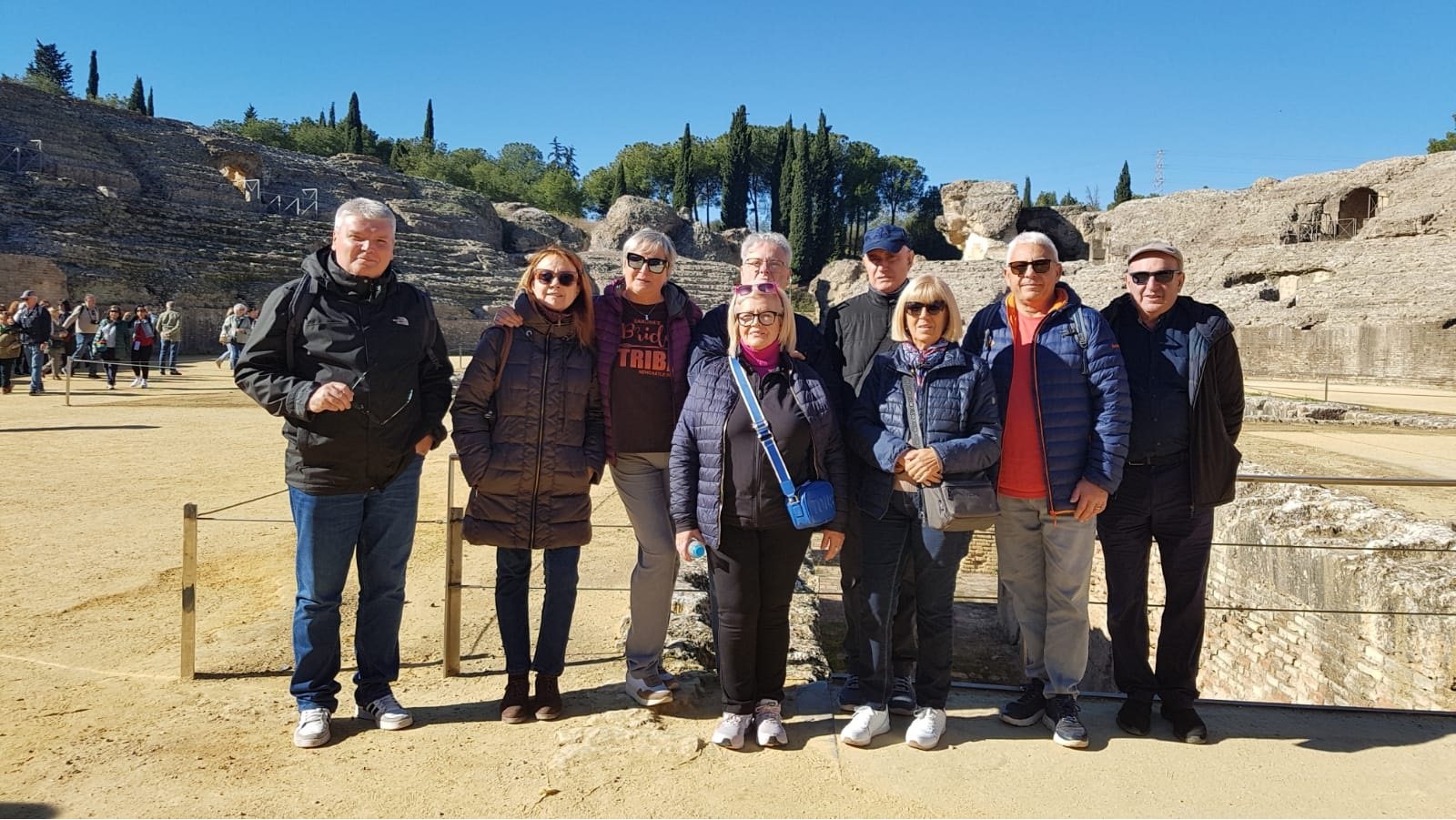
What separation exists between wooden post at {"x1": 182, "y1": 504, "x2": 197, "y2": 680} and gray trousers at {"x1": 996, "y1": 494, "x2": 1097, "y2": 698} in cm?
337

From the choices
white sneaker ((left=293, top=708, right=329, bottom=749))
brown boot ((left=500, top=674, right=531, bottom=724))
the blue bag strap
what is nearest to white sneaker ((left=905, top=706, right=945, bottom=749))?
the blue bag strap

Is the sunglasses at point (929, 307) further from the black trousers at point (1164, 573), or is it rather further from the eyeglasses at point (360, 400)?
the eyeglasses at point (360, 400)

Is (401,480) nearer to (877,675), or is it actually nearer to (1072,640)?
(877,675)

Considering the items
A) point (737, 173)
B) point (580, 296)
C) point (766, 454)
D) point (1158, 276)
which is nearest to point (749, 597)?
point (766, 454)

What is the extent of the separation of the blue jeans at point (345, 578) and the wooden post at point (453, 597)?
443 millimetres

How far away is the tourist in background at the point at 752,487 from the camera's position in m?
2.95

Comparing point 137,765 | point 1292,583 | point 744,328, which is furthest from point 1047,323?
point 1292,583

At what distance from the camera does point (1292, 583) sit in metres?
6.16

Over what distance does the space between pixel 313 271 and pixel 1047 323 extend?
9.00 ft

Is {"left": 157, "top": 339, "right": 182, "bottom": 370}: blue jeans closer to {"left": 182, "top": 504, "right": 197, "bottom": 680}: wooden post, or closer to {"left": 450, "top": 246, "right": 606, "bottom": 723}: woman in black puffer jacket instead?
{"left": 182, "top": 504, "right": 197, "bottom": 680}: wooden post

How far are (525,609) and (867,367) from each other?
1707 mm

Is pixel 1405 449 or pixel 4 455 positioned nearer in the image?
pixel 4 455

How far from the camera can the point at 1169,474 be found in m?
3.16

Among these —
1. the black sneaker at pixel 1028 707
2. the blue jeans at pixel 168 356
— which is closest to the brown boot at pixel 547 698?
the black sneaker at pixel 1028 707
